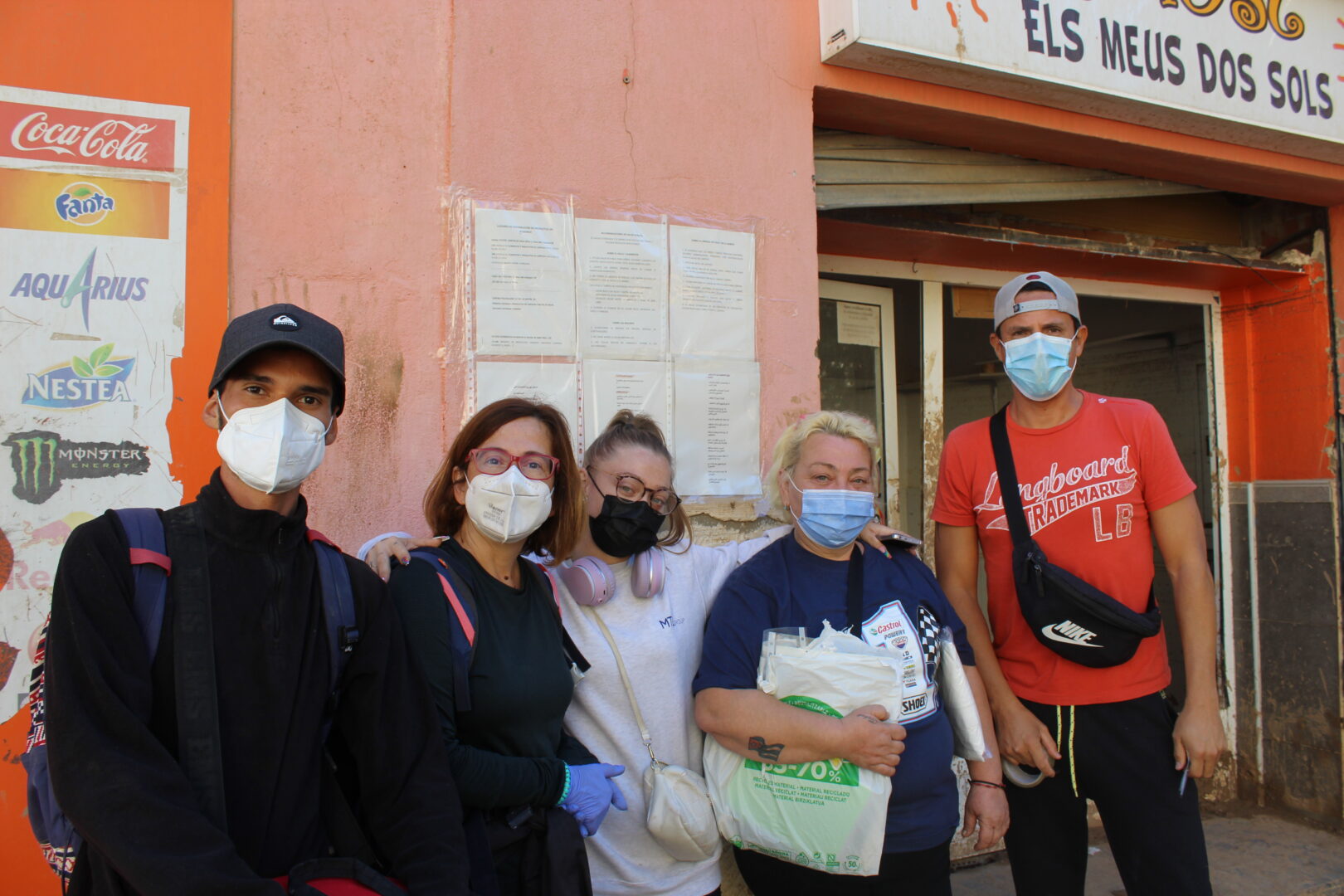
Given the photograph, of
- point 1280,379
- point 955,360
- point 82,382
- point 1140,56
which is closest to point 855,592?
point 82,382

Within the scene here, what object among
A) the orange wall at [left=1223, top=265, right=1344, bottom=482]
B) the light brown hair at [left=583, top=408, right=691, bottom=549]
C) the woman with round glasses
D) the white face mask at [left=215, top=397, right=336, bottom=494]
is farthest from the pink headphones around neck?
the orange wall at [left=1223, top=265, right=1344, bottom=482]

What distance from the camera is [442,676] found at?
1.84m

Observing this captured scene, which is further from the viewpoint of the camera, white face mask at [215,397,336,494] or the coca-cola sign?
the coca-cola sign

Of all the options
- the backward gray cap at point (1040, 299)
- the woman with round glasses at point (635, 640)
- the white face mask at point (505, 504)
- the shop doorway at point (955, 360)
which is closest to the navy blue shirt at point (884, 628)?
the woman with round glasses at point (635, 640)

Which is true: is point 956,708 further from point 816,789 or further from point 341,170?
point 341,170

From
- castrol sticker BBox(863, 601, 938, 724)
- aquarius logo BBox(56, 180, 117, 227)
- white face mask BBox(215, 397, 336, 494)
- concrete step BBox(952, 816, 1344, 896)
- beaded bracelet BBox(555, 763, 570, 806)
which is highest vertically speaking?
aquarius logo BBox(56, 180, 117, 227)

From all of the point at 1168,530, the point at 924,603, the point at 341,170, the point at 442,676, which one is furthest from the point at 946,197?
the point at 442,676

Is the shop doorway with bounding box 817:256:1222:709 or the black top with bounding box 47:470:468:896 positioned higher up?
the shop doorway with bounding box 817:256:1222:709

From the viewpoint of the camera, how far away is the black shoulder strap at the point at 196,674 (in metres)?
1.42

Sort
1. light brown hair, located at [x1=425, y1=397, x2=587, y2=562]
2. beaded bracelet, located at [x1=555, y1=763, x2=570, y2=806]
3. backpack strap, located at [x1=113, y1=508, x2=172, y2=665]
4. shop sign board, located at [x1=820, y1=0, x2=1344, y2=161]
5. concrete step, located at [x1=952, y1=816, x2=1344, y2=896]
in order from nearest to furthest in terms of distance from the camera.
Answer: backpack strap, located at [x1=113, y1=508, x2=172, y2=665] < beaded bracelet, located at [x1=555, y1=763, x2=570, y2=806] < light brown hair, located at [x1=425, y1=397, x2=587, y2=562] < shop sign board, located at [x1=820, y1=0, x2=1344, y2=161] < concrete step, located at [x1=952, y1=816, x2=1344, y2=896]

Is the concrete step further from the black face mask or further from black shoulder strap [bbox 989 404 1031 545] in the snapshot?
the black face mask

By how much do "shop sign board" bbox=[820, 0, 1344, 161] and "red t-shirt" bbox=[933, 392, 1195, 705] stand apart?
161 cm

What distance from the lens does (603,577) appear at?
2301 millimetres

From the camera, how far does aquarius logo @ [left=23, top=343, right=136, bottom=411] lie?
240 centimetres
